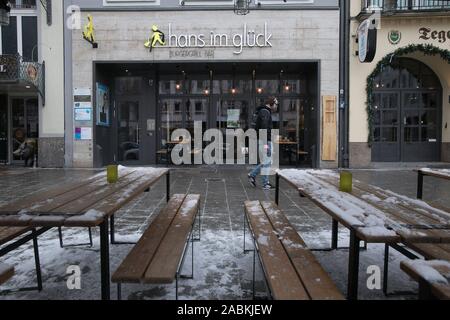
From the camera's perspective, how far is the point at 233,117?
14789 millimetres

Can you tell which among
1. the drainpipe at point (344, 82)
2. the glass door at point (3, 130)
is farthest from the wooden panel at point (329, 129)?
the glass door at point (3, 130)

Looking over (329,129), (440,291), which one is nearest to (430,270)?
(440,291)

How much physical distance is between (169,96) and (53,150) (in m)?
4.23

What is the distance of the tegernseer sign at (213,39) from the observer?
1320cm

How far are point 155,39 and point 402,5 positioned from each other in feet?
25.6

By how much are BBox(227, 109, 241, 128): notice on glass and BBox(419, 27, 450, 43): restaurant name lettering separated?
6.24m

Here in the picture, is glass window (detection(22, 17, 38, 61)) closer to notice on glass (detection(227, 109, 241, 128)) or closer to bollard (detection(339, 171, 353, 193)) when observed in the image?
notice on glass (detection(227, 109, 241, 128))

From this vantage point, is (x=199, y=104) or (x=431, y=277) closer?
(x=431, y=277)

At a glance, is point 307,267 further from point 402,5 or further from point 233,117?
point 402,5

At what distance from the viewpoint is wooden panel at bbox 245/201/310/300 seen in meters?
2.20

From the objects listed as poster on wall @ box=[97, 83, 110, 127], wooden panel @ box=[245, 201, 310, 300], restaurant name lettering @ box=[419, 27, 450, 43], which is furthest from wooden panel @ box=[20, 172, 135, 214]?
restaurant name lettering @ box=[419, 27, 450, 43]
